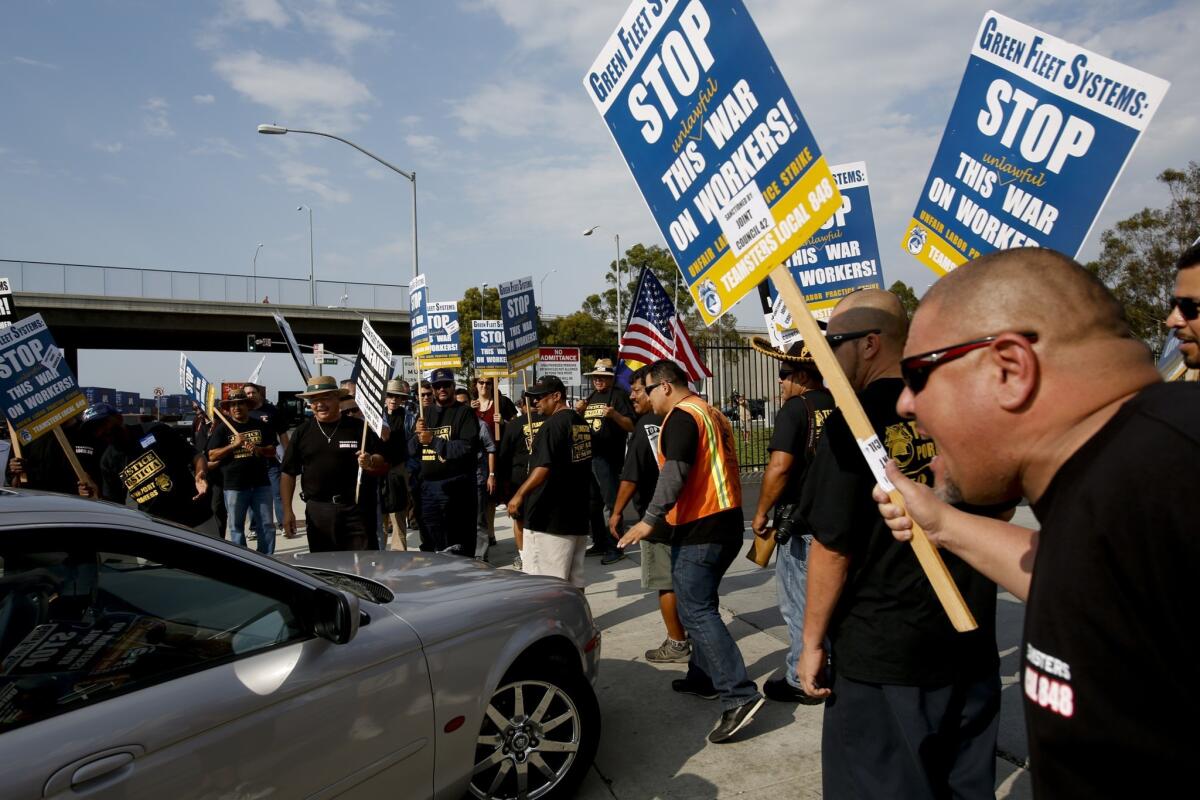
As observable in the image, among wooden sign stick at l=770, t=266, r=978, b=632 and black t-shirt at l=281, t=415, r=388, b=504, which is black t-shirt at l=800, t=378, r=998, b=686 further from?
black t-shirt at l=281, t=415, r=388, b=504

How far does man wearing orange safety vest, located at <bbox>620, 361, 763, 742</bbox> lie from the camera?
4.16 m

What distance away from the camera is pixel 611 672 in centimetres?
523

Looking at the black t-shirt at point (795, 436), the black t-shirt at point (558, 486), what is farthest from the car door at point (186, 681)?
the black t-shirt at point (558, 486)

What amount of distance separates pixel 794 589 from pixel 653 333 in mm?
4360

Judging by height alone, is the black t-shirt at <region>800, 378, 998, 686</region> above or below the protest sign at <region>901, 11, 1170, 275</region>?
below

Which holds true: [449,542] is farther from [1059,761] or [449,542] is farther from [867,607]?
[1059,761]

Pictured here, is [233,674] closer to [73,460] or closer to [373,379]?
[373,379]

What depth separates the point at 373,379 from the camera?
6.64 meters

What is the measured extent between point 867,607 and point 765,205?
1.30 m

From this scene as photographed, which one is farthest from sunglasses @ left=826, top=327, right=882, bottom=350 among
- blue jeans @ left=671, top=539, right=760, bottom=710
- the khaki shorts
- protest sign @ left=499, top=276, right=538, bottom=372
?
protest sign @ left=499, top=276, right=538, bottom=372

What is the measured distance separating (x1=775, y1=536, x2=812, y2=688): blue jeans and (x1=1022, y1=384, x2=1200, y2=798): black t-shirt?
369 cm

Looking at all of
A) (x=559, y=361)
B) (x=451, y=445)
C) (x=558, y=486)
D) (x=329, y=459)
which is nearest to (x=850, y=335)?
(x=558, y=486)

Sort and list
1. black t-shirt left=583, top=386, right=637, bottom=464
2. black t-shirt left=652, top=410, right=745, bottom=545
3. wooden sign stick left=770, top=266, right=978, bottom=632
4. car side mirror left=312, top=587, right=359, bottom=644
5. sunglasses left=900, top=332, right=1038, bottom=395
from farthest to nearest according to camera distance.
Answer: black t-shirt left=583, top=386, right=637, bottom=464 < black t-shirt left=652, top=410, right=745, bottom=545 < car side mirror left=312, top=587, right=359, bottom=644 < wooden sign stick left=770, top=266, right=978, bottom=632 < sunglasses left=900, top=332, right=1038, bottom=395

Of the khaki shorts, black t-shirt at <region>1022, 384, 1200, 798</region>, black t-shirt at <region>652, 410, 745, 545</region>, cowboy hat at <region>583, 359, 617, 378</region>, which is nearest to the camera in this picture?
black t-shirt at <region>1022, 384, 1200, 798</region>
